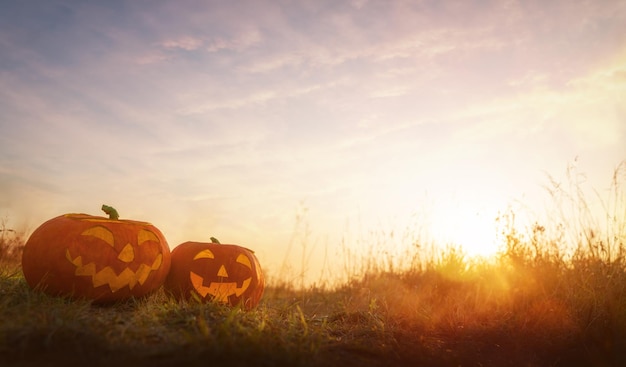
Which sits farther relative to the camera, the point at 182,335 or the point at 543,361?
the point at 543,361

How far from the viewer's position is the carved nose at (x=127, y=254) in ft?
14.3

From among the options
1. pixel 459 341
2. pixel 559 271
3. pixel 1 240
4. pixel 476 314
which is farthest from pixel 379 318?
pixel 1 240

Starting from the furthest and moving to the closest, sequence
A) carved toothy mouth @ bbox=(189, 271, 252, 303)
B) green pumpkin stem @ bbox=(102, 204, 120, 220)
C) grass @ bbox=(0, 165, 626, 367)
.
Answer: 1. carved toothy mouth @ bbox=(189, 271, 252, 303)
2. green pumpkin stem @ bbox=(102, 204, 120, 220)
3. grass @ bbox=(0, 165, 626, 367)

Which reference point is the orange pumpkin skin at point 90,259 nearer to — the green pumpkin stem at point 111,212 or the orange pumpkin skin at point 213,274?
the green pumpkin stem at point 111,212

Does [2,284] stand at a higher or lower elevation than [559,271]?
lower

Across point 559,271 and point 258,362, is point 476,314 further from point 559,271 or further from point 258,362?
point 258,362

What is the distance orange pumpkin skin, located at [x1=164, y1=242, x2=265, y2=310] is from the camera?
4949mm

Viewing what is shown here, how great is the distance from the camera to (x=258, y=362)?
294 centimetres

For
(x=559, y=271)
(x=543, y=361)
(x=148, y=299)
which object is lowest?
(x=543, y=361)

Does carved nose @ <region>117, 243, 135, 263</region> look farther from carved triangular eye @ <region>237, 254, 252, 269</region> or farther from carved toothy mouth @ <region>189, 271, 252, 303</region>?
carved triangular eye @ <region>237, 254, 252, 269</region>

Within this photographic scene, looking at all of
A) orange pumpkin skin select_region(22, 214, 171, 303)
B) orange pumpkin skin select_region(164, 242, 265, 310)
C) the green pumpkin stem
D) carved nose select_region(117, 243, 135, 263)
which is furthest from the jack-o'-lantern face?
the green pumpkin stem

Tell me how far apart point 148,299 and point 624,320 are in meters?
5.07

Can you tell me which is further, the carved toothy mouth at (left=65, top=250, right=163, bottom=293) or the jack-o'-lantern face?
the jack-o'-lantern face

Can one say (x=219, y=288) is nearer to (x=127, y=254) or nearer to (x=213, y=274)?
(x=213, y=274)
